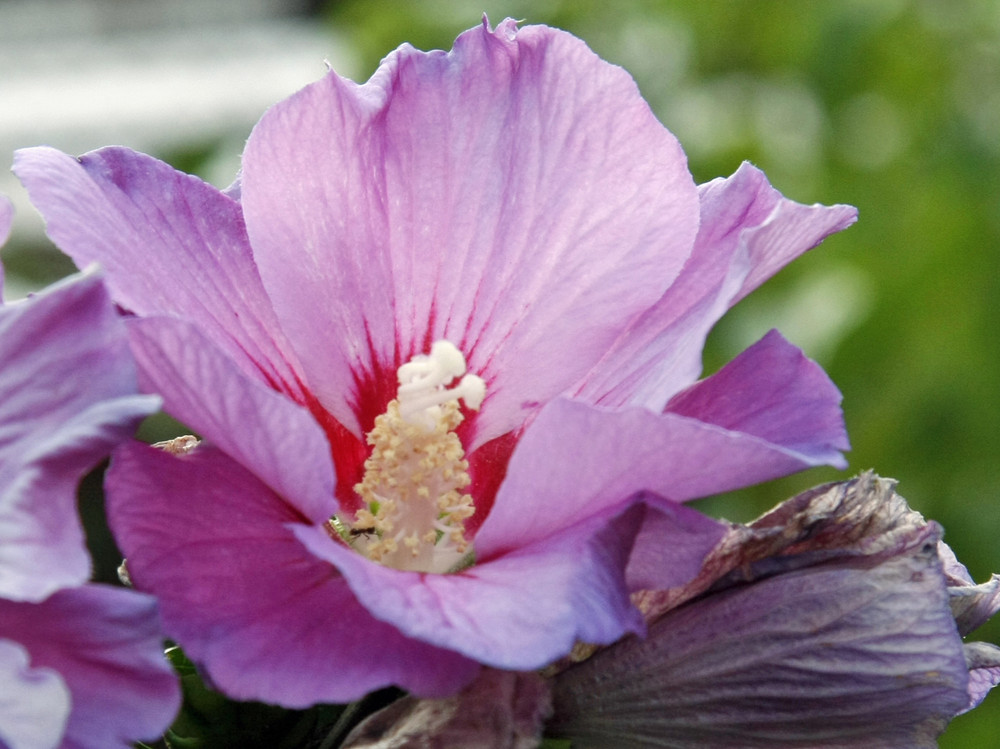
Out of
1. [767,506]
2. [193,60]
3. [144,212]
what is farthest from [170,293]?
[193,60]

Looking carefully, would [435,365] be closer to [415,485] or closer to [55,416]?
[415,485]

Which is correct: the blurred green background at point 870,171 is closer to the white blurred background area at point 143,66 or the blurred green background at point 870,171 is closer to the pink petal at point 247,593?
the pink petal at point 247,593

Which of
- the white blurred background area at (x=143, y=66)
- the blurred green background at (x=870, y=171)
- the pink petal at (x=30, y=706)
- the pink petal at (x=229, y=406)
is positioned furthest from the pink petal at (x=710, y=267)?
the white blurred background area at (x=143, y=66)

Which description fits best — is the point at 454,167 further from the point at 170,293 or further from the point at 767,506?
the point at 767,506

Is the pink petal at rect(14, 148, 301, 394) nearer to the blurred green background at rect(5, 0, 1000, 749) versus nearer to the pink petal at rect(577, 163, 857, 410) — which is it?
the pink petal at rect(577, 163, 857, 410)

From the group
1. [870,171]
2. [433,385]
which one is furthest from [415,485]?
[870,171]

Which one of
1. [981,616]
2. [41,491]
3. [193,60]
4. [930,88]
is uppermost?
[41,491]
